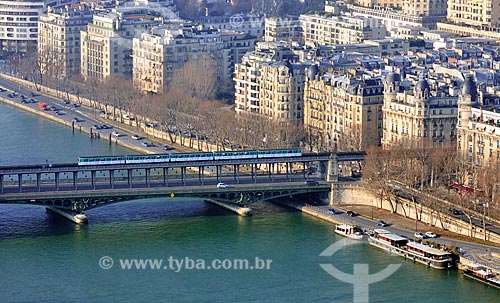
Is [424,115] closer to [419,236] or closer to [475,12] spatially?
[419,236]

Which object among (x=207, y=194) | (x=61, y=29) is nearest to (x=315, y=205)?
(x=207, y=194)

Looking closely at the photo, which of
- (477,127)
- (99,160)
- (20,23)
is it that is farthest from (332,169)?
(20,23)

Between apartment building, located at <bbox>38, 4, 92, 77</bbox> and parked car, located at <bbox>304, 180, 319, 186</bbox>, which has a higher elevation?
apartment building, located at <bbox>38, 4, 92, 77</bbox>

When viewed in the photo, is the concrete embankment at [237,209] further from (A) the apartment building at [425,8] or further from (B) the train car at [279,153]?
(A) the apartment building at [425,8]

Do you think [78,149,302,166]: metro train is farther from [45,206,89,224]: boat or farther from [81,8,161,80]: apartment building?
[81,8,161,80]: apartment building

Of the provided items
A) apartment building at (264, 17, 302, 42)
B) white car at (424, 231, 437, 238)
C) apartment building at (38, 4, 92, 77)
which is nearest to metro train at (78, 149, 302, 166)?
white car at (424, 231, 437, 238)

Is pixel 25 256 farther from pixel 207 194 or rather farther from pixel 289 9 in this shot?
pixel 289 9

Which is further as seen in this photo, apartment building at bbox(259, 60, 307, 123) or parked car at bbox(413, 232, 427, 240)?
apartment building at bbox(259, 60, 307, 123)
